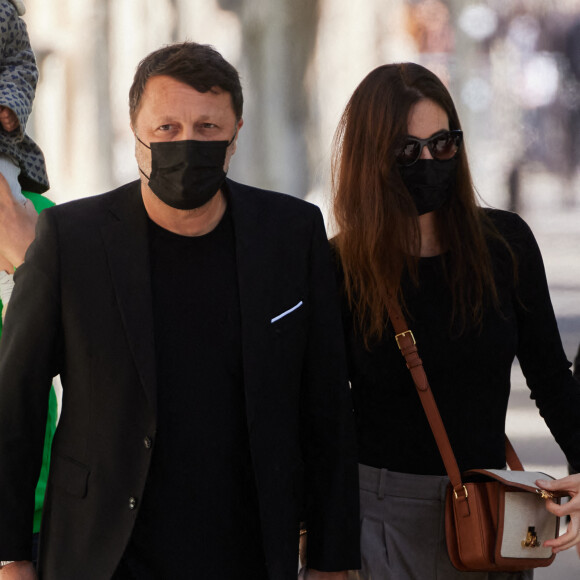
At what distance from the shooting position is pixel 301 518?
2.45 meters

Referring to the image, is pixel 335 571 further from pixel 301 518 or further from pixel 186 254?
pixel 186 254

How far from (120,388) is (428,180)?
3.07 ft

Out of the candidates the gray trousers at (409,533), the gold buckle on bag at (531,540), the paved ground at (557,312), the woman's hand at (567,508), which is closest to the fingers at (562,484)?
the woman's hand at (567,508)

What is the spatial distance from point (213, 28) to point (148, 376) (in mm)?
2478

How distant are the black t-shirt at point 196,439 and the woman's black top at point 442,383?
1.24 ft

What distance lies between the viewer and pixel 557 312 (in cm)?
422

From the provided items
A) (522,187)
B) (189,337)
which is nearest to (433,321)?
(189,337)

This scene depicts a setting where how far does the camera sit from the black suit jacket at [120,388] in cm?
222

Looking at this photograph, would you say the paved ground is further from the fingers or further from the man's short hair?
the man's short hair

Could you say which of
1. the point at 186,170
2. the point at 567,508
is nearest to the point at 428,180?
the point at 186,170

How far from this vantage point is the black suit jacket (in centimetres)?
222

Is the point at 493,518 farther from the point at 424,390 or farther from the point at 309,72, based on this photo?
the point at 309,72

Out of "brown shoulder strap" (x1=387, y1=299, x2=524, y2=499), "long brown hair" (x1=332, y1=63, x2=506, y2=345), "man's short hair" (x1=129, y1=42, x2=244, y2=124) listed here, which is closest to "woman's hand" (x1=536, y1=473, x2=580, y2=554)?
"brown shoulder strap" (x1=387, y1=299, x2=524, y2=499)

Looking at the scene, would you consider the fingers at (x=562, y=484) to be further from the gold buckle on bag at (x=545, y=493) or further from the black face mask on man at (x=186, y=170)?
the black face mask on man at (x=186, y=170)
